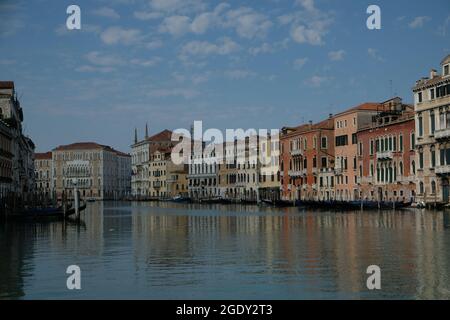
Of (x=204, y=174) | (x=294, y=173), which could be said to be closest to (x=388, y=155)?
(x=294, y=173)

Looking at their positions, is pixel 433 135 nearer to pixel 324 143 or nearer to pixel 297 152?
pixel 324 143

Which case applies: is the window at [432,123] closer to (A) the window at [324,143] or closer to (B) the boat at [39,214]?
(A) the window at [324,143]

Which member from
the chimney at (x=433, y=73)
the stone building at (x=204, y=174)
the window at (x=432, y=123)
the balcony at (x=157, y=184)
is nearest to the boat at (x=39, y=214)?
the window at (x=432, y=123)

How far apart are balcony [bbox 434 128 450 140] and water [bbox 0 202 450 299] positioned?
13210mm

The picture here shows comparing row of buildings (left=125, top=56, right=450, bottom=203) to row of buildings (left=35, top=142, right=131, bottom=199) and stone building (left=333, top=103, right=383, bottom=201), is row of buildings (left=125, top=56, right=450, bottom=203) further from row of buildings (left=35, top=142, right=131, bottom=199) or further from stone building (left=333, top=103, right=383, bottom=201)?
row of buildings (left=35, top=142, right=131, bottom=199)

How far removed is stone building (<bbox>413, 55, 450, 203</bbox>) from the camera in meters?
29.4

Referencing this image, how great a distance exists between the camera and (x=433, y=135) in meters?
30.4

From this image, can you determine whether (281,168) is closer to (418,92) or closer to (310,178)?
(310,178)

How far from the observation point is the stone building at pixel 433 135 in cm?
2942

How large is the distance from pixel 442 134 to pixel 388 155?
19.0ft

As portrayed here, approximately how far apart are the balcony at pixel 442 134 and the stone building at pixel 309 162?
503 inches

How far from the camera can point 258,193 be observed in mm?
54219

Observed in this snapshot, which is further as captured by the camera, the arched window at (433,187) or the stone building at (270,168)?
the stone building at (270,168)

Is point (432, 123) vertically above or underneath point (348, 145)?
above
